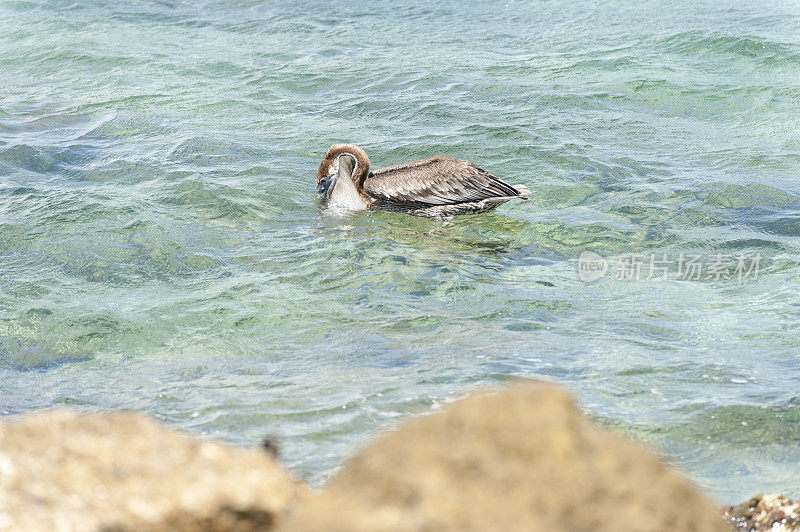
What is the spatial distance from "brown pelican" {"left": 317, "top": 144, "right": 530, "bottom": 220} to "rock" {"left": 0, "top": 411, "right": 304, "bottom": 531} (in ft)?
20.4

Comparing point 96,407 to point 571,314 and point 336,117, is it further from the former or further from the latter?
point 336,117

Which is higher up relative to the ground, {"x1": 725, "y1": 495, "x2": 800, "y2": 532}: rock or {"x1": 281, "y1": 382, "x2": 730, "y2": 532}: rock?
{"x1": 281, "y1": 382, "x2": 730, "y2": 532}: rock

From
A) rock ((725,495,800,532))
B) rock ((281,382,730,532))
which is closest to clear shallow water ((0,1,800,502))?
rock ((725,495,800,532))

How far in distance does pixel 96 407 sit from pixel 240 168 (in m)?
4.97

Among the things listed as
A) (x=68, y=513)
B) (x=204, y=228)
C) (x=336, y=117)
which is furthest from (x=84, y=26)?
(x=68, y=513)

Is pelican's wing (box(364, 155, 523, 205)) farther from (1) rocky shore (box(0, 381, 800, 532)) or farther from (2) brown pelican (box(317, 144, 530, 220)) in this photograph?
(1) rocky shore (box(0, 381, 800, 532))

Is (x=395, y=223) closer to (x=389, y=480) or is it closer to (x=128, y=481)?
(x=128, y=481)

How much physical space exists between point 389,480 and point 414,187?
6721 mm

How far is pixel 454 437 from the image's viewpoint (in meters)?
1.74

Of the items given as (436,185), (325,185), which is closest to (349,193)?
(325,185)

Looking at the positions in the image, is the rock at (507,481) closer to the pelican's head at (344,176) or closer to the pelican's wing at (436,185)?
the pelican's wing at (436,185)

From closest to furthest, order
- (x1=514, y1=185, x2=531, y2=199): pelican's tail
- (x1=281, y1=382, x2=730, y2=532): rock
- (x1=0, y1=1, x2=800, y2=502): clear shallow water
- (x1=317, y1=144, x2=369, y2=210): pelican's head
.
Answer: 1. (x1=281, y1=382, x2=730, y2=532): rock
2. (x1=0, y1=1, x2=800, y2=502): clear shallow water
3. (x1=514, y1=185, x2=531, y2=199): pelican's tail
4. (x1=317, y1=144, x2=369, y2=210): pelican's head

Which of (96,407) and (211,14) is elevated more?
(211,14)

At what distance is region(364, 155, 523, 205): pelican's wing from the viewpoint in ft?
27.0
